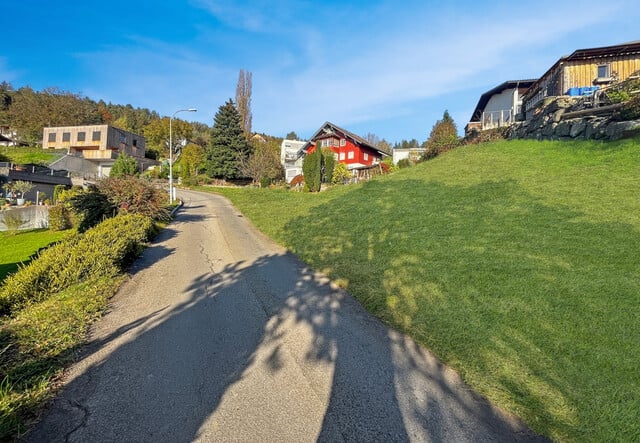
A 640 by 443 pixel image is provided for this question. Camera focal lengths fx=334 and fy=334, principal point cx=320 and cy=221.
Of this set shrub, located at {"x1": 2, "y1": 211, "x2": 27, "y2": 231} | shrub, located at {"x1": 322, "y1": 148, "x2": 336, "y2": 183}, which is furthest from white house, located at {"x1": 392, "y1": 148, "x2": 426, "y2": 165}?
shrub, located at {"x1": 2, "y1": 211, "x2": 27, "y2": 231}

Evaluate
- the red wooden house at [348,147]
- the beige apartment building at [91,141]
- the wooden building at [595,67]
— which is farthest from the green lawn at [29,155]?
the wooden building at [595,67]

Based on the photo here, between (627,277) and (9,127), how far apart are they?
279 feet

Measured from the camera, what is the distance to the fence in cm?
1856

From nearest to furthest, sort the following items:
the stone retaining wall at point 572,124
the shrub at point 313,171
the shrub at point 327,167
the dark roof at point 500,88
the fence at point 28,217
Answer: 1. the stone retaining wall at point 572,124
2. the fence at point 28,217
3. the shrub at point 313,171
4. the shrub at point 327,167
5. the dark roof at point 500,88

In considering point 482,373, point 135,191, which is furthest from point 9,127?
point 482,373

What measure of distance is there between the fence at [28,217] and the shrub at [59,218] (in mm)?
2634

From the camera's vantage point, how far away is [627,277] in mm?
5410

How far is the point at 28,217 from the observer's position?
19000 millimetres

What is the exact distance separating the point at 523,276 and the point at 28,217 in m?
24.1

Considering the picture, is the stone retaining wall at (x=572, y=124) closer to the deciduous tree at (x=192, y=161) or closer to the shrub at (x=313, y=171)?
the shrub at (x=313, y=171)

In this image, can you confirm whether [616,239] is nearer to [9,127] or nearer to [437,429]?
[437,429]

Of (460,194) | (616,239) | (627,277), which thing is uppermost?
(460,194)

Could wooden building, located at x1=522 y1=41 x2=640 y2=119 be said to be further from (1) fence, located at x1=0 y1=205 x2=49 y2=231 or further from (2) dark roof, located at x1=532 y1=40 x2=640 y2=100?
(1) fence, located at x1=0 y1=205 x2=49 y2=231

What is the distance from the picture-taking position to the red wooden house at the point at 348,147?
41188mm
